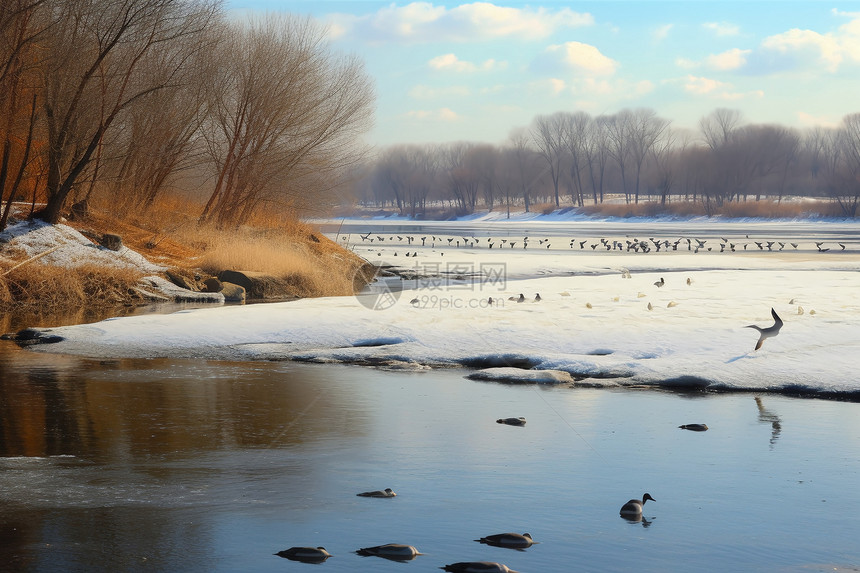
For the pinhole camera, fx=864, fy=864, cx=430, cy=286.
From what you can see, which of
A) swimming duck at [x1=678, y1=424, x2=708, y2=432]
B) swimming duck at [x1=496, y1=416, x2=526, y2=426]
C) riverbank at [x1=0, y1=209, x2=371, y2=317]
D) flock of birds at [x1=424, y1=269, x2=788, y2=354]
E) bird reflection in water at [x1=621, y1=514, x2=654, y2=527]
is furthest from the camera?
riverbank at [x1=0, y1=209, x2=371, y2=317]

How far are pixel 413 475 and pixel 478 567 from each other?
77.6 inches

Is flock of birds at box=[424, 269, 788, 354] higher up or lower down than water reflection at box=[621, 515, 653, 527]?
higher up

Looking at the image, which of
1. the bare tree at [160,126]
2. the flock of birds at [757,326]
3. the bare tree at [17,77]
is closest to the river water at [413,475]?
the flock of birds at [757,326]

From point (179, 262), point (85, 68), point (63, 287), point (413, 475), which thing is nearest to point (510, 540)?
point (413, 475)

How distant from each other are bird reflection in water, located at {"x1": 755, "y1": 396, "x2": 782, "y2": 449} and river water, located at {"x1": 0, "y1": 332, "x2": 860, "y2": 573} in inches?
1.1

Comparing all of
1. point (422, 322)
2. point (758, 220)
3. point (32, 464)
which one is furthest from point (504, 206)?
point (32, 464)

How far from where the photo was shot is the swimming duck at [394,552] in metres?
4.87

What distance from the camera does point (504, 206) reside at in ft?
403

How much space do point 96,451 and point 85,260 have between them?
49.7ft

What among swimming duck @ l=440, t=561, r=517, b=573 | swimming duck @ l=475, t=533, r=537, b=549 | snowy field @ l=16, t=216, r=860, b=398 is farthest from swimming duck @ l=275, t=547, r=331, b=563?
snowy field @ l=16, t=216, r=860, b=398

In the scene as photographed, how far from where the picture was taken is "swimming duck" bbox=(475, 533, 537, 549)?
5035mm

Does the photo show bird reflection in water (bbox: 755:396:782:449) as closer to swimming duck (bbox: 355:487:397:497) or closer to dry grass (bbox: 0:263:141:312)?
swimming duck (bbox: 355:487:397:497)

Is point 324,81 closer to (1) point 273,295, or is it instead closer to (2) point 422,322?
(1) point 273,295

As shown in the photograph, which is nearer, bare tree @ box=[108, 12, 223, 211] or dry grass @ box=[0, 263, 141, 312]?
dry grass @ box=[0, 263, 141, 312]
